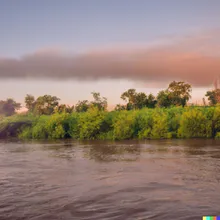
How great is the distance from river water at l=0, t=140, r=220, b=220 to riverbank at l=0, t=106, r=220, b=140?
58.1ft

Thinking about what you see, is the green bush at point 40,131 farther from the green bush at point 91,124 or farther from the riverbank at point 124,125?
the green bush at point 91,124

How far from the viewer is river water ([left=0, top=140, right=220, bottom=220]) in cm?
920

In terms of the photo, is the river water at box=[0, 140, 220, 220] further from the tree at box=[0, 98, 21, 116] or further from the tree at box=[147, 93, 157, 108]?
the tree at box=[0, 98, 21, 116]

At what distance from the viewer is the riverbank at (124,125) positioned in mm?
36375

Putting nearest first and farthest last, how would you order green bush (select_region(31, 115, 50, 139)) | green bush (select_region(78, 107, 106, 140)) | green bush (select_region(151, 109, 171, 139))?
green bush (select_region(151, 109, 171, 139)), green bush (select_region(78, 107, 106, 140)), green bush (select_region(31, 115, 50, 139))

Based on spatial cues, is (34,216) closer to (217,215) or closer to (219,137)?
(217,215)

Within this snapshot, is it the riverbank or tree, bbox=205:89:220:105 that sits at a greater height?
tree, bbox=205:89:220:105

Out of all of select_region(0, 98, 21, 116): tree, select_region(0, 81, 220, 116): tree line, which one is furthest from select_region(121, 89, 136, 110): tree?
select_region(0, 98, 21, 116): tree

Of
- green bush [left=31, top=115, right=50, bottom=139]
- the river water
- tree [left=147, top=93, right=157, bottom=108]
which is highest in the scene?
tree [left=147, top=93, right=157, bottom=108]

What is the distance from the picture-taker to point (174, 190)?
11.5 metres

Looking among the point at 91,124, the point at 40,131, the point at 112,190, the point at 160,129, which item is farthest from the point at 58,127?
the point at 112,190

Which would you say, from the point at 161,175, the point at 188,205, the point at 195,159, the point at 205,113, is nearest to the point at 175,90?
the point at 205,113

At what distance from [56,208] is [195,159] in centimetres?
1146

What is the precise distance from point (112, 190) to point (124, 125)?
2654 cm
